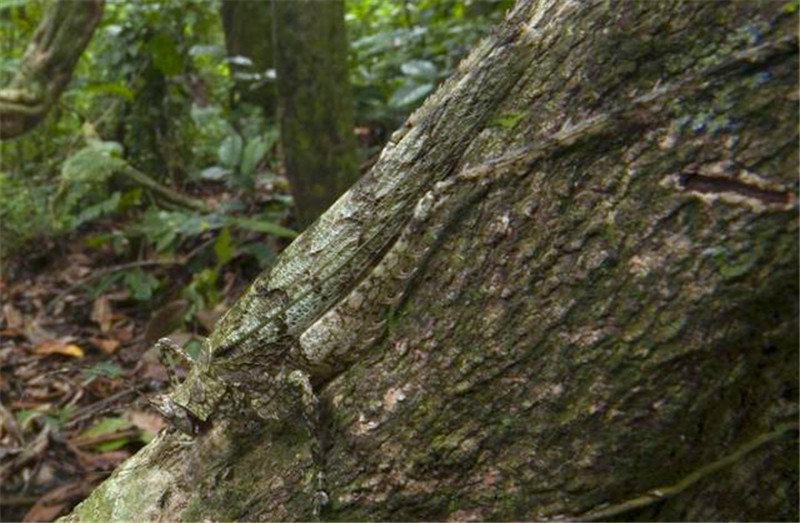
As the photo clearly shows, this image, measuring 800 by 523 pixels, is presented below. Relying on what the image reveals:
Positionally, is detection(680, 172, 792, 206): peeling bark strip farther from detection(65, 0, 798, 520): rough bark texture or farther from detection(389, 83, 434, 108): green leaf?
detection(389, 83, 434, 108): green leaf

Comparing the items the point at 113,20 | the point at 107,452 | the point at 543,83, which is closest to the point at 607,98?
the point at 543,83

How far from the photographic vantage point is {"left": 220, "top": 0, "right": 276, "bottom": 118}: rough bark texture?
6070 millimetres

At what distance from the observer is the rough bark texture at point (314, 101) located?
4.12 meters

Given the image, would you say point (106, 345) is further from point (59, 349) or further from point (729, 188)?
point (729, 188)

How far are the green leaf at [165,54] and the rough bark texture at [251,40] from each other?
0.65m

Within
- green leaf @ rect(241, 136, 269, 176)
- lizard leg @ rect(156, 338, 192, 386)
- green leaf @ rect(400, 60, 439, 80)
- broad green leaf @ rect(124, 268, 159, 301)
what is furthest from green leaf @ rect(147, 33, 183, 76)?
lizard leg @ rect(156, 338, 192, 386)

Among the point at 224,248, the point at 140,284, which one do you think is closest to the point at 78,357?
the point at 140,284

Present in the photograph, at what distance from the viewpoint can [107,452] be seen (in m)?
3.52

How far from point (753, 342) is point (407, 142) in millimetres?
689

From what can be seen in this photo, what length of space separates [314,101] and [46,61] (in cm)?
129

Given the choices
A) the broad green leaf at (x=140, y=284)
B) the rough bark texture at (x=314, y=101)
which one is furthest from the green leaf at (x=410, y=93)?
the broad green leaf at (x=140, y=284)

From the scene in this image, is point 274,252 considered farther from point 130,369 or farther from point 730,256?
point 730,256

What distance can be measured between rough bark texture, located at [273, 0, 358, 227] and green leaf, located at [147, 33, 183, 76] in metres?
1.49

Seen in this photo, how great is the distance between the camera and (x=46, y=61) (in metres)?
4.21
